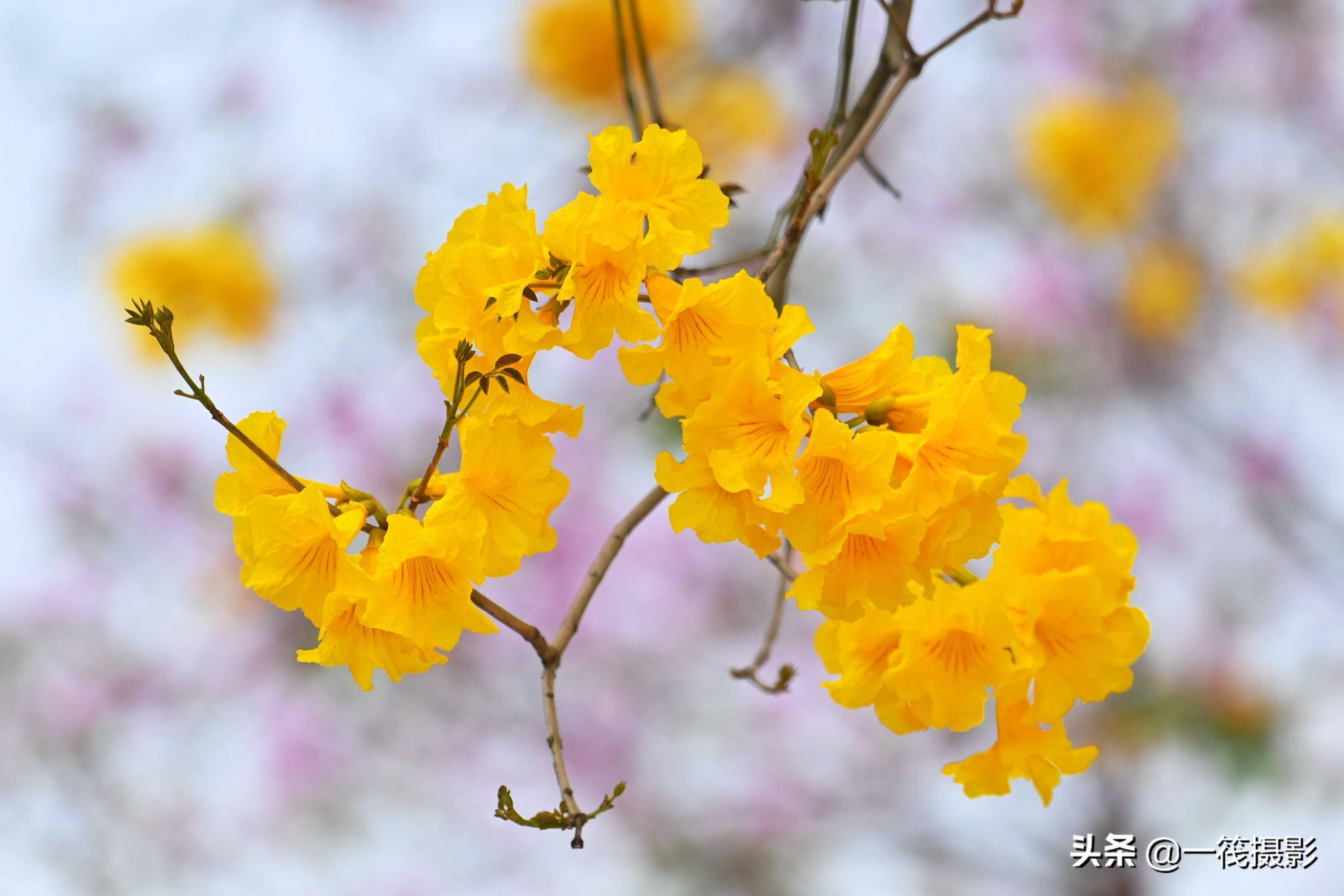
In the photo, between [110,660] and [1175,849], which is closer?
[1175,849]

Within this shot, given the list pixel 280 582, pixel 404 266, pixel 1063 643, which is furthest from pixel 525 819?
pixel 404 266

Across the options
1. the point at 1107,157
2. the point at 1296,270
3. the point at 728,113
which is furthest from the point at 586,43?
the point at 1296,270

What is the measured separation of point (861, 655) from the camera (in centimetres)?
53

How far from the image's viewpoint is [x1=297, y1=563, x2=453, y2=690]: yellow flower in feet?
1.36

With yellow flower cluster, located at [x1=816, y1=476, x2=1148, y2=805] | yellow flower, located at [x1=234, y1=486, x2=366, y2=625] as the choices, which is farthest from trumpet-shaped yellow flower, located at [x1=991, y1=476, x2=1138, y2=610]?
yellow flower, located at [x1=234, y1=486, x2=366, y2=625]

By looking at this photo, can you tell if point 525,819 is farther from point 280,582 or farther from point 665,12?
point 665,12

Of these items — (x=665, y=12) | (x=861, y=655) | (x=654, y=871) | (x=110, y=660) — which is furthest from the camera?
(x=110, y=660)

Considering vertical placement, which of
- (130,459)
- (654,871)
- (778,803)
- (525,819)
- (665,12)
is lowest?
(525,819)

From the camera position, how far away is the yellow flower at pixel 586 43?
164 cm

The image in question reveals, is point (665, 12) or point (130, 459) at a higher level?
point (665, 12)

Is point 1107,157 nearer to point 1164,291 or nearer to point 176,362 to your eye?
point 1164,291

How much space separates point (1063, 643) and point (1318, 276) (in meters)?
2.22

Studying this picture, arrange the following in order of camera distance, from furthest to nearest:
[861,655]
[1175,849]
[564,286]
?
[1175,849]
[861,655]
[564,286]

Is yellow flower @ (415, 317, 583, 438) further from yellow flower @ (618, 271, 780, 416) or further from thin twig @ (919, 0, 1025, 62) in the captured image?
thin twig @ (919, 0, 1025, 62)
